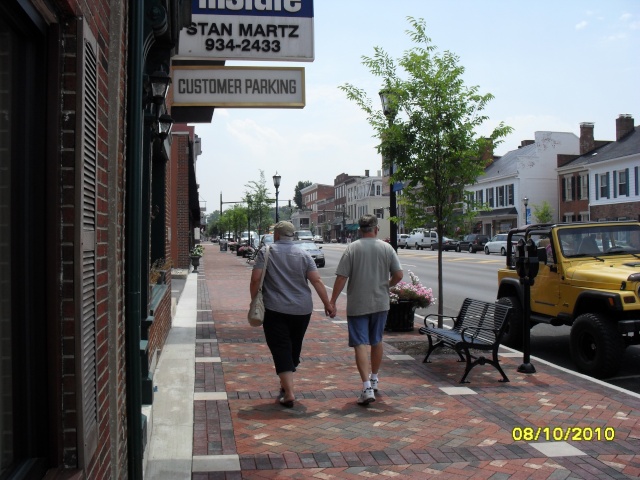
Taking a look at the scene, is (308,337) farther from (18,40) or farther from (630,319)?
(18,40)

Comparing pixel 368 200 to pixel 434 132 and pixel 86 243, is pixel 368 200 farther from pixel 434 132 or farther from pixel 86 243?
pixel 86 243

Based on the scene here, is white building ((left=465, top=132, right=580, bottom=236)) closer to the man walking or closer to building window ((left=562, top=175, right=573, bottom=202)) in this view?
building window ((left=562, top=175, right=573, bottom=202))

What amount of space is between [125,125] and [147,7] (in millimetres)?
1554

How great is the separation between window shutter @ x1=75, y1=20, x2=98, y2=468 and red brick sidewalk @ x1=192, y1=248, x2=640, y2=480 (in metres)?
2.07

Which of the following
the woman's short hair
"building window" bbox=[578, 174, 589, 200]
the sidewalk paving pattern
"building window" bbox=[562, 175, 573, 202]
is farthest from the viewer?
"building window" bbox=[562, 175, 573, 202]

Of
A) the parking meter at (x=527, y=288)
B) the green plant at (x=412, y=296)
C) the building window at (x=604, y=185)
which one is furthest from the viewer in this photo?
the building window at (x=604, y=185)

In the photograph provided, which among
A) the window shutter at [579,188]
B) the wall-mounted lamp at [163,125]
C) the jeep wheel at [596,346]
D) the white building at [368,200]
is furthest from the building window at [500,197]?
the wall-mounted lamp at [163,125]

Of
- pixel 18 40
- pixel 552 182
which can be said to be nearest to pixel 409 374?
pixel 18 40

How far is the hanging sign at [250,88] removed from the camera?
766 centimetres

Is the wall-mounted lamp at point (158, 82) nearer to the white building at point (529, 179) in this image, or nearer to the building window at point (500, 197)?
the white building at point (529, 179)

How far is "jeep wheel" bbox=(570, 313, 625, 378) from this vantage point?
303 inches

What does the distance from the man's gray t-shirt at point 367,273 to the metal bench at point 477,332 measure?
1.30m

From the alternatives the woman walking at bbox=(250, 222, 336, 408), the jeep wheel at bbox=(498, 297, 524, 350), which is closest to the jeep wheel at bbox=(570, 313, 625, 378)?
the jeep wheel at bbox=(498, 297, 524, 350)
